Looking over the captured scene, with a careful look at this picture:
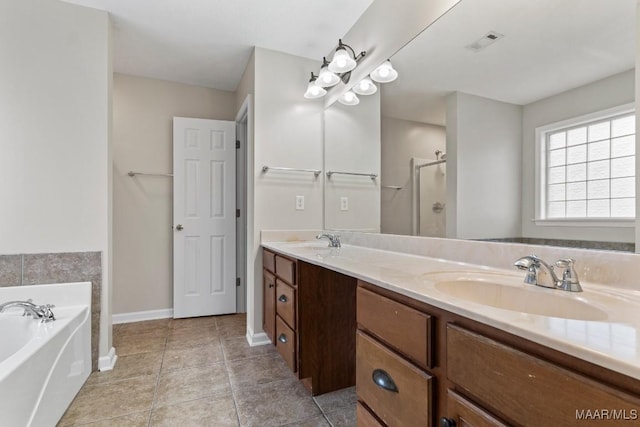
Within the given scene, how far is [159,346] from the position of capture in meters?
2.35

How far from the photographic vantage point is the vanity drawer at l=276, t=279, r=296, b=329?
66.1 inches

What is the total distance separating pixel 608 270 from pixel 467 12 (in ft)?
3.78

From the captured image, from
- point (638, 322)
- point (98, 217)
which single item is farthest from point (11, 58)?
point (638, 322)

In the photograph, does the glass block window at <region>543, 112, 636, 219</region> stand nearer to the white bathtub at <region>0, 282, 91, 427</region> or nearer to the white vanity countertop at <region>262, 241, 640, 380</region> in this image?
the white vanity countertop at <region>262, 241, 640, 380</region>

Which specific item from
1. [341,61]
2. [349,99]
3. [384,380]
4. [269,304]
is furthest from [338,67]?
[384,380]

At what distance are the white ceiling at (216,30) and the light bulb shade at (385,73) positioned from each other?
46 centimetres

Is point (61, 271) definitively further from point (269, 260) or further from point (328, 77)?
point (328, 77)

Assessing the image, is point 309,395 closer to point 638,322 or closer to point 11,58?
point 638,322

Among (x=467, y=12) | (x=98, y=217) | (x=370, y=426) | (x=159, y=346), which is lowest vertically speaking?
(x=159, y=346)

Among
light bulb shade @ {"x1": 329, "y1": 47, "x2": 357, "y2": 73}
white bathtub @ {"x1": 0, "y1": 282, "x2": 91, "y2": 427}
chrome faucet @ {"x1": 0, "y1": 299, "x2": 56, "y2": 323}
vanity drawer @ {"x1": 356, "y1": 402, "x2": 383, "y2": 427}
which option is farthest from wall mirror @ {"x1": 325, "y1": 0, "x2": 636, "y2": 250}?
chrome faucet @ {"x1": 0, "y1": 299, "x2": 56, "y2": 323}

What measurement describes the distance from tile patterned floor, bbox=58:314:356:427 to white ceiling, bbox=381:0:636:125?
1621 mm

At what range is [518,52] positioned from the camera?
113cm

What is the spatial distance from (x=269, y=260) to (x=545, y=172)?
1.66m

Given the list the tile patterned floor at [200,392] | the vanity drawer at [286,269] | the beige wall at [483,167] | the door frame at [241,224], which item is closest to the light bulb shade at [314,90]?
the door frame at [241,224]
